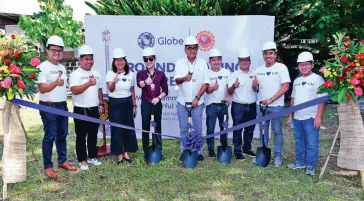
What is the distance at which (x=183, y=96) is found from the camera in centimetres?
517

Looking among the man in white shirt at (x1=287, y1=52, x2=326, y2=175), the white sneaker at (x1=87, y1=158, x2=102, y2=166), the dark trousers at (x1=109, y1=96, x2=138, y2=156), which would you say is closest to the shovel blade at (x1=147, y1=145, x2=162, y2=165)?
the dark trousers at (x1=109, y1=96, x2=138, y2=156)

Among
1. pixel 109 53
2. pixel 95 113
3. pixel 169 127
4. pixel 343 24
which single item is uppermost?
pixel 343 24

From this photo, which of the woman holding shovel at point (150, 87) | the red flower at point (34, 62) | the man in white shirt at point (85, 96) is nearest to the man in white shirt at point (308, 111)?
the woman holding shovel at point (150, 87)

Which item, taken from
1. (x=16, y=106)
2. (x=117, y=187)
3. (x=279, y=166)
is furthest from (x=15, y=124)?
(x=279, y=166)

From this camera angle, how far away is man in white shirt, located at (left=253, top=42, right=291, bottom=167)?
4.76 meters

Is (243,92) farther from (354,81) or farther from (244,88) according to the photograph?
(354,81)

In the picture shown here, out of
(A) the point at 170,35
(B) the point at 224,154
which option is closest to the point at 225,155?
(B) the point at 224,154

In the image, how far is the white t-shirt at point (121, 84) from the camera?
4906 mm

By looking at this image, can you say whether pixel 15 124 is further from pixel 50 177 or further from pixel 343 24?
pixel 343 24

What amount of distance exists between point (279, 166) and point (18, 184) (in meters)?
3.48

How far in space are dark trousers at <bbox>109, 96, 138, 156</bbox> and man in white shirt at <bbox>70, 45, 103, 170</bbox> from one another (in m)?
0.21

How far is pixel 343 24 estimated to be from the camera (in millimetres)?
6488

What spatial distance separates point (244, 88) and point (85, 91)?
2.23 metres

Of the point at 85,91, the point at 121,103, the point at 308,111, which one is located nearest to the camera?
the point at 308,111
